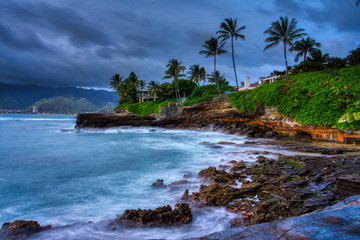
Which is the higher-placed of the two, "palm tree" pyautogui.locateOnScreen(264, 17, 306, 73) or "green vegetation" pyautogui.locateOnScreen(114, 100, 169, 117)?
"palm tree" pyautogui.locateOnScreen(264, 17, 306, 73)

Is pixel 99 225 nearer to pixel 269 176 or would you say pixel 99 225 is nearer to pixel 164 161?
pixel 269 176

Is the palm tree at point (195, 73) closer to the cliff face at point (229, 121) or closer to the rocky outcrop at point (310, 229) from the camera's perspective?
the cliff face at point (229, 121)

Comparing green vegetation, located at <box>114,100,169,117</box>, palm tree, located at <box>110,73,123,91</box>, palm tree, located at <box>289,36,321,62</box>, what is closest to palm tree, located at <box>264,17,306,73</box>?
palm tree, located at <box>289,36,321,62</box>

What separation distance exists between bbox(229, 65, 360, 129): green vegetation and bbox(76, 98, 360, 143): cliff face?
0.67m

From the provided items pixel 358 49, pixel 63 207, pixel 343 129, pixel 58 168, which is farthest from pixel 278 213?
pixel 358 49

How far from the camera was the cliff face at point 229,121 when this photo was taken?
15.2m

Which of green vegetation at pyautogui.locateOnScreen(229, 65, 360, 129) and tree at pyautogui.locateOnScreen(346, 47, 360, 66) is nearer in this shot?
green vegetation at pyautogui.locateOnScreen(229, 65, 360, 129)

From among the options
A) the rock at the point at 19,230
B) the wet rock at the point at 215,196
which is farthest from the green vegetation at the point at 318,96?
the rock at the point at 19,230

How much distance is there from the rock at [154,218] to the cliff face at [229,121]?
14603mm

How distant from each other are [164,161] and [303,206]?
288 inches

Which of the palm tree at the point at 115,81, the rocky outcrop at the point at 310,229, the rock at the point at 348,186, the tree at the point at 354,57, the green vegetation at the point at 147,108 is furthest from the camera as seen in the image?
the palm tree at the point at 115,81

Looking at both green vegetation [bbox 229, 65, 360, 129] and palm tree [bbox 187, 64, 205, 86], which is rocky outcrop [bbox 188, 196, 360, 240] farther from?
palm tree [bbox 187, 64, 205, 86]

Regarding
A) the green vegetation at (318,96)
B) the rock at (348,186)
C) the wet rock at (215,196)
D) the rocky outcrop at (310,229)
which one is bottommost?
the wet rock at (215,196)

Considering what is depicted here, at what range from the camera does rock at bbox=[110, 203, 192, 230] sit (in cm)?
382
